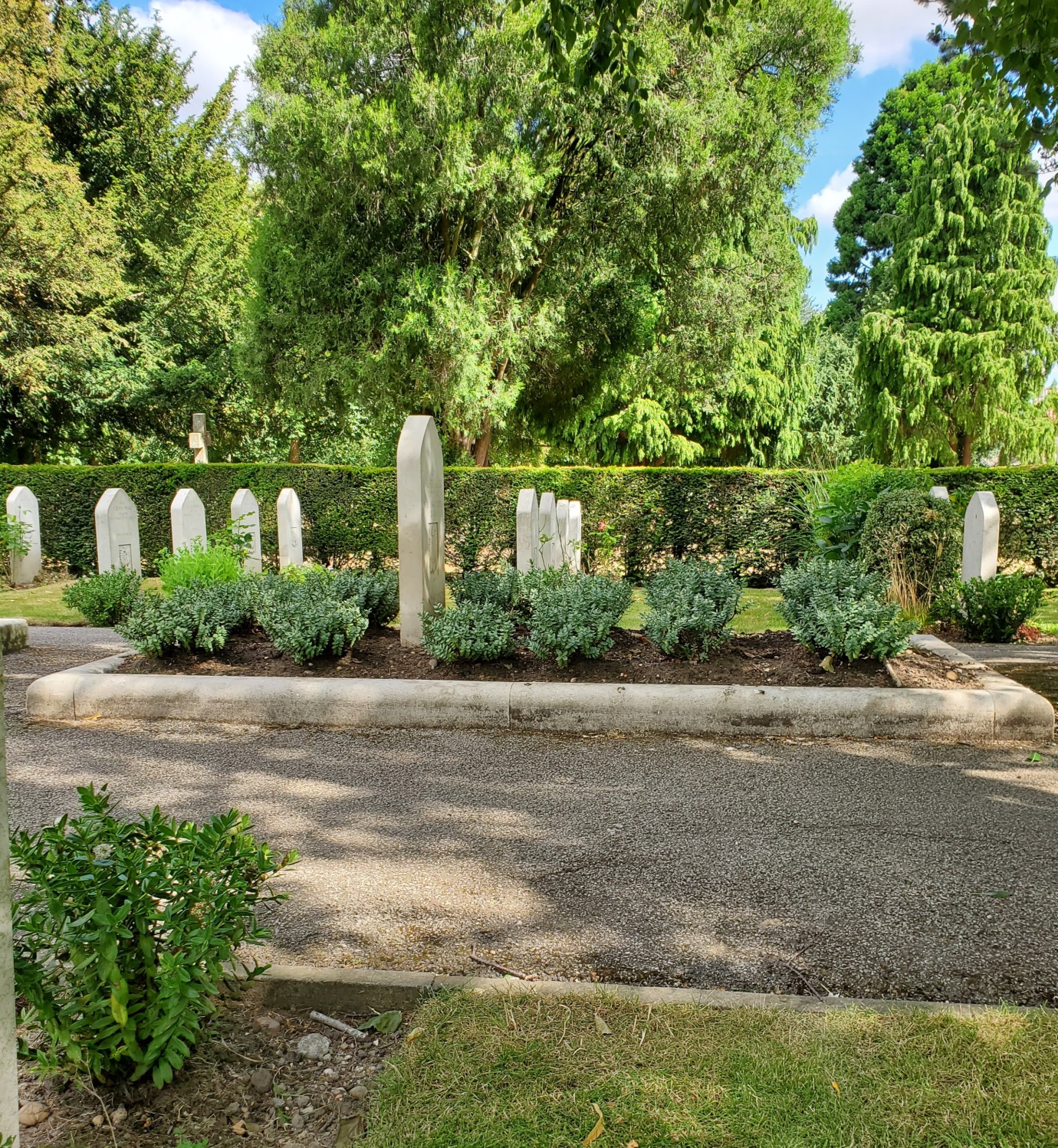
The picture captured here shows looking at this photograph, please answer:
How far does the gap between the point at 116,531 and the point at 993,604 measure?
11076 millimetres

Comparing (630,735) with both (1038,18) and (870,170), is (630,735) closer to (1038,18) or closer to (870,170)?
(1038,18)

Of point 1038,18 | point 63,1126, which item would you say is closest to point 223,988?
point 63,1126

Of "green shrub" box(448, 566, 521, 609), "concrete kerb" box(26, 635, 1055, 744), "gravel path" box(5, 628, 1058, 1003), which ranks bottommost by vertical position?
"gravel path" box(5, 628, 1058, 1003)

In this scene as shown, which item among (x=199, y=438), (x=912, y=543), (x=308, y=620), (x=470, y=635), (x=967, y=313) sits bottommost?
(x=470, y=635)

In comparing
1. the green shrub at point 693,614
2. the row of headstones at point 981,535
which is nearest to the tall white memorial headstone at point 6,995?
the green shrub at point 693,614

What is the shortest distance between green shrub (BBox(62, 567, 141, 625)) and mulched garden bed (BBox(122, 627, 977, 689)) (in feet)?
11.2

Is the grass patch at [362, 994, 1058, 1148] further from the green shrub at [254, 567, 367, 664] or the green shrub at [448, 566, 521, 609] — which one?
the green shrub at [448, 566, 521, 609]

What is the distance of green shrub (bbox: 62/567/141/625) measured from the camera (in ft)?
32.0

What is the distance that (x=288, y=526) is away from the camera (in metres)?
13.4

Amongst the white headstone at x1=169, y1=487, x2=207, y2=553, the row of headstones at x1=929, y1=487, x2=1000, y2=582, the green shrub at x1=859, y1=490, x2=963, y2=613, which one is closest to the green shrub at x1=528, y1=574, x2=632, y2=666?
the green shrub at x1=859, y1=490, x2=963, y2=613

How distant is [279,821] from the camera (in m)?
4.01

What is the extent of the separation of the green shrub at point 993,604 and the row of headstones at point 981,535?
0.98m

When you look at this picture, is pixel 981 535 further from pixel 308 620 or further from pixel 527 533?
pixel 308 620

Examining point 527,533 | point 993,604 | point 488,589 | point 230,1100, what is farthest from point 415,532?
point 993,604
